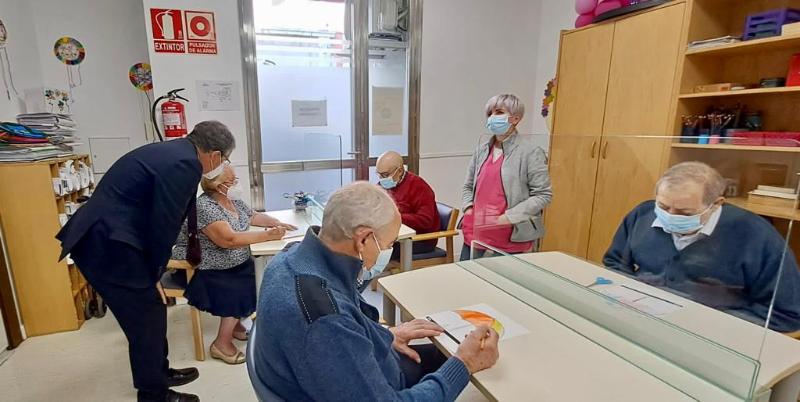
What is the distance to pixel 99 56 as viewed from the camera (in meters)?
3.07

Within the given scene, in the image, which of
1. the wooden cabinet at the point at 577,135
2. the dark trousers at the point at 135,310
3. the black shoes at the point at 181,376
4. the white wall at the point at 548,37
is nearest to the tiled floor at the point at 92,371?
the black shoes at the point at 181,376

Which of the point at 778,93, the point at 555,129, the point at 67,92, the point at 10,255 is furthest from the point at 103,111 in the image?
the point at 778,93

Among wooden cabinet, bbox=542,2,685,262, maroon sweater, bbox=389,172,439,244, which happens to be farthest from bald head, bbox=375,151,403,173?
wooden cabinet, bbox=542,2,685,262

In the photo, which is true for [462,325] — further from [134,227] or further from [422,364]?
[134,227]

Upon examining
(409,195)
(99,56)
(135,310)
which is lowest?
(135,310)

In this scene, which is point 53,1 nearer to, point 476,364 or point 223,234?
point 223,234

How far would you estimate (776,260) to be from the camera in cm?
132

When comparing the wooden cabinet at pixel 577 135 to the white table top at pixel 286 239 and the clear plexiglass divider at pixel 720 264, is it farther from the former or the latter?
the white table top at pixel 286 239

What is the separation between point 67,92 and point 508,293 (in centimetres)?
344

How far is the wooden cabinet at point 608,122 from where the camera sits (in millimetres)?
1895

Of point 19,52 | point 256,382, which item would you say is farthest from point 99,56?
point 256,382

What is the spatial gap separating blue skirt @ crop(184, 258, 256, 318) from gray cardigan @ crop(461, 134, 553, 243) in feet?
4.89

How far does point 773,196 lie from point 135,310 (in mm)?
2407

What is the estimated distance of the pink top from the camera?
2.19 meters
